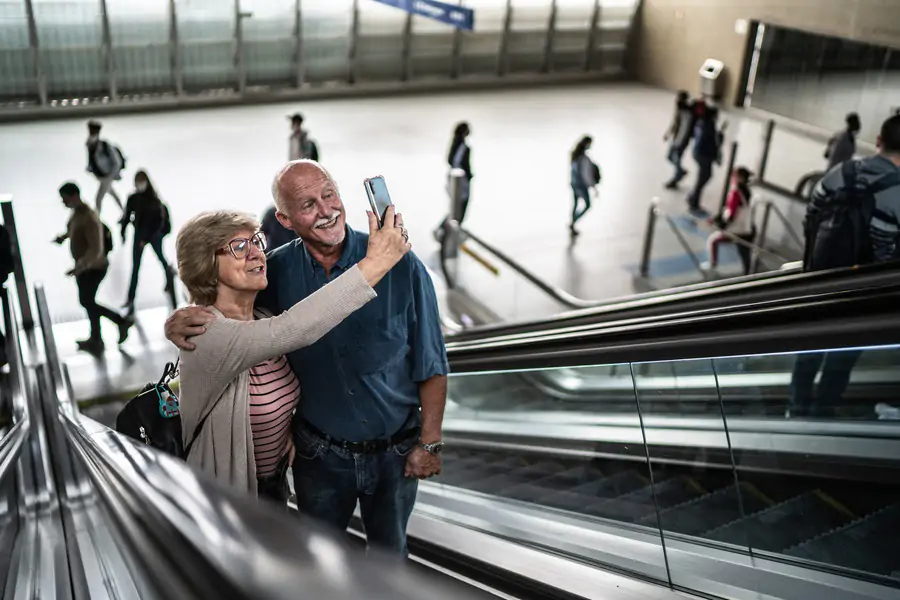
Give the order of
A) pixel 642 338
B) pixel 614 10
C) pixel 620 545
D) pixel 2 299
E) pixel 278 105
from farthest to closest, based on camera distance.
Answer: pixel 614 10 → pixel 278 105 → pixel 2 299 → pixel 620 545 → pixel 642 338

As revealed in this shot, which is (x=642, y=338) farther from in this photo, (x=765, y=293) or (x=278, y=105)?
(x=278, y=105)

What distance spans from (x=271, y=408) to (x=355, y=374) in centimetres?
27

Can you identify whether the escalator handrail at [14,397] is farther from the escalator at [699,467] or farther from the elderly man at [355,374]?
the elderly man at [355,374]

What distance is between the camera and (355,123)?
1672 centimetres

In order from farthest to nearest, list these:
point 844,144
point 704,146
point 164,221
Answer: point 704,146, point 844,144, point 164,221

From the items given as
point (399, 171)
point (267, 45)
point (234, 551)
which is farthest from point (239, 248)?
point (267, 45)

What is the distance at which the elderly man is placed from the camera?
252cm

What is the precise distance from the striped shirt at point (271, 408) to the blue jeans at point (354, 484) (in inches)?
4.6

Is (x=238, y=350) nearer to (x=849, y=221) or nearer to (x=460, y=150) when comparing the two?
(x=849, y=221)

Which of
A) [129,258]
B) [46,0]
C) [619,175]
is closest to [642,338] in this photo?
[129,258]

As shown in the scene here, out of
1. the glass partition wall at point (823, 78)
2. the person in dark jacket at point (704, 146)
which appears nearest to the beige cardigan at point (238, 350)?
the person in dark jacket at point (704, 146)

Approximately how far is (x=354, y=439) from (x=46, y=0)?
621 inches

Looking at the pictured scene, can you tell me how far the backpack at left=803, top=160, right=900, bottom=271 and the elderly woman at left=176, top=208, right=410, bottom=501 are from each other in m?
2.62

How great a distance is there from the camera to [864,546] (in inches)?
91.7
